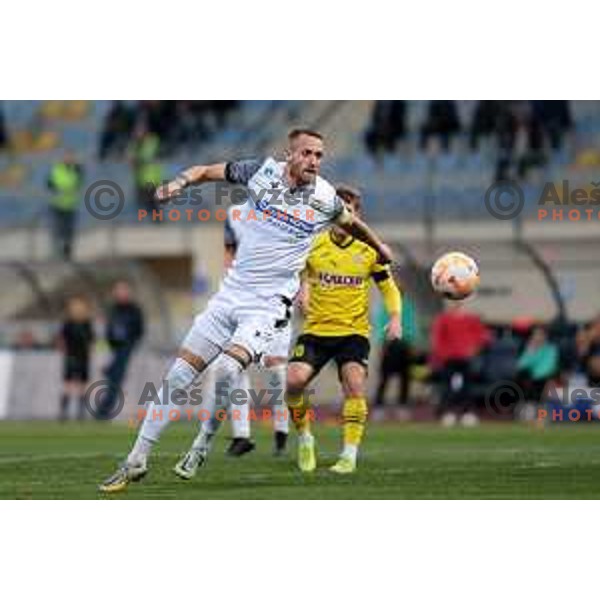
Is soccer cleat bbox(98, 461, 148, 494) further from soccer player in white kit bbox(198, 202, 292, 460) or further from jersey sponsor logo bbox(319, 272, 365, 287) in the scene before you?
jersey sponsor logo bbox(319, 272, 365, 287)

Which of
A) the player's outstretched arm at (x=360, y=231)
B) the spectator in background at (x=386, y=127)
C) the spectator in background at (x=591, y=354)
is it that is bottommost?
the spectator in background at (x=591, y=354)

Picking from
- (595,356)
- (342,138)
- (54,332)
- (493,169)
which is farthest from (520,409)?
(54,332)

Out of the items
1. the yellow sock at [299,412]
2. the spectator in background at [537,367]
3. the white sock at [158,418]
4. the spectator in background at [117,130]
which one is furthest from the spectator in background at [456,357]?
the white sock at [158,418]

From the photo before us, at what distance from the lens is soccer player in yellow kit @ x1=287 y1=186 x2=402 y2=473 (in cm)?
1307

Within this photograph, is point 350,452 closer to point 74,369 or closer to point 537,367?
point 537,367

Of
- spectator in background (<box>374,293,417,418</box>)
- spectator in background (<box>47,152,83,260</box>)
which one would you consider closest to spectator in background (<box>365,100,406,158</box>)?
spectator in background (<box>374,293,417,418</box>)

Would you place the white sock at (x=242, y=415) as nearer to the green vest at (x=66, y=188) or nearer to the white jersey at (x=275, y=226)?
the white jersey at (x=275, y=226)

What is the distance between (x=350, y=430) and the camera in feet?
42.4

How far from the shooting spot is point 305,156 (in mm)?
11312

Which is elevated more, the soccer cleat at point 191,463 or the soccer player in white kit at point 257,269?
the soccer player in white kit at point 257,269

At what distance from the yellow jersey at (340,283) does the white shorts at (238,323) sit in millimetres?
1480

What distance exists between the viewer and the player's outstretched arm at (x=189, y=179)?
10.7m

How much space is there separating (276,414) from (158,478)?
2.83 m

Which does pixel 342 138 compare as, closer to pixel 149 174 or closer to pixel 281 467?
pixel 149 174
